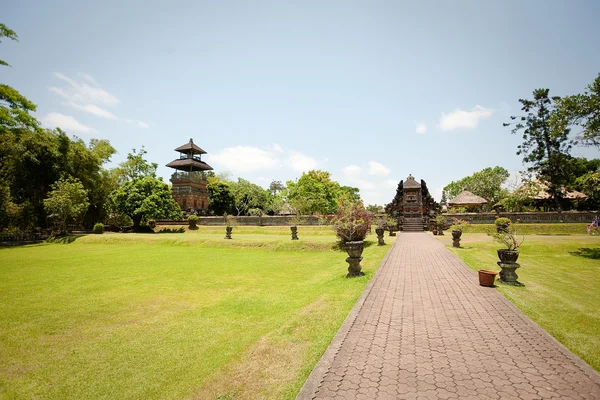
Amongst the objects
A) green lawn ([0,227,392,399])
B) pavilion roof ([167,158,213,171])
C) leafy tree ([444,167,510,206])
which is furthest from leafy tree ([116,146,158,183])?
leafy tree ([444,167,510,206])

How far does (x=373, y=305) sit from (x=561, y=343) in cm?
355

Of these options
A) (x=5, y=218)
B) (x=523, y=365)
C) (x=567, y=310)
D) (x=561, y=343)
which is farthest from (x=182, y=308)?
(x=5, y=218)

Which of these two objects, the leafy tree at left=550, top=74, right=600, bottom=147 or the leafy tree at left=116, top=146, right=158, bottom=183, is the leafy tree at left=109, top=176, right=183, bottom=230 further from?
the leafy tree at left=550, top=74, right=600, bottom=147

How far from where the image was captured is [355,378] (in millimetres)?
3930

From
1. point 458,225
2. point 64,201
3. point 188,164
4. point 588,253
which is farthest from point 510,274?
point 188,164

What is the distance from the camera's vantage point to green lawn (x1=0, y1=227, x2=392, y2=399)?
404 centimetres

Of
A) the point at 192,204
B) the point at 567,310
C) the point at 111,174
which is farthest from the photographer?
the point at 192,204

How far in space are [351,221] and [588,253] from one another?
11533 mm

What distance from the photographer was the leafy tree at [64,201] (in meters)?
27.2

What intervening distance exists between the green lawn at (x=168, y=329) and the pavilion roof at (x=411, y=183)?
2339 cm

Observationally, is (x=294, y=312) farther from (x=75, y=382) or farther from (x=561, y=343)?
(x=561, y=343)

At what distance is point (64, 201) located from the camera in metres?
27.3

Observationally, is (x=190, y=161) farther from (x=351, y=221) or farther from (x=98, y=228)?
(x=351, y=221)

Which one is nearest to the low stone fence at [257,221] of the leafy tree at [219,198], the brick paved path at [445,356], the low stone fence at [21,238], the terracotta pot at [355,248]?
the low stone fence at [21,238]
